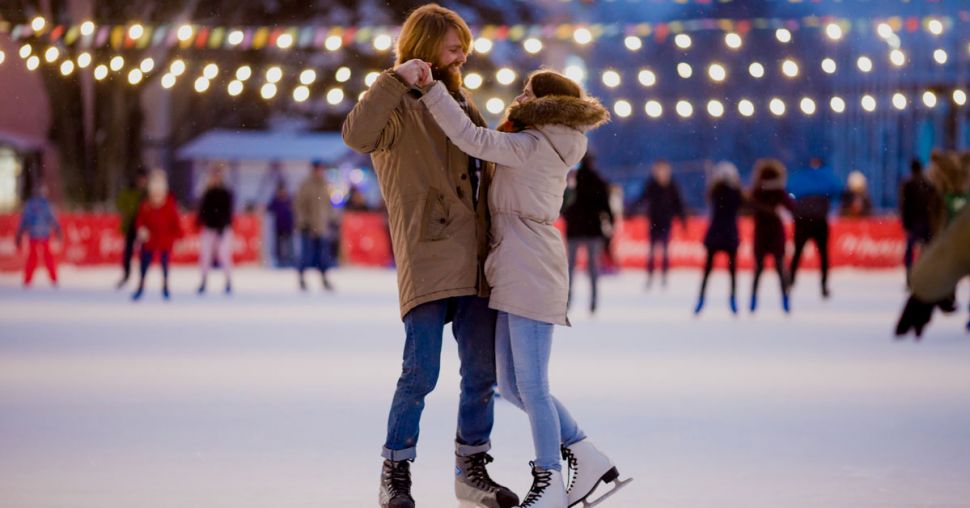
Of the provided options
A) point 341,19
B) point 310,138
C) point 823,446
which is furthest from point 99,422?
point 310,138

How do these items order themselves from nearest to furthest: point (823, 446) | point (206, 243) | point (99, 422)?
1. point (823, 446)
2. point (99, 422)
3. point (206, 243)

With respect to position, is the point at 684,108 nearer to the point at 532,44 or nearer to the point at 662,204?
the point at 532,44

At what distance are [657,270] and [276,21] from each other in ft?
30.2

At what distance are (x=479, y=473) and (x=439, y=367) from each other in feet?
1.20

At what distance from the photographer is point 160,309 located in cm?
1457

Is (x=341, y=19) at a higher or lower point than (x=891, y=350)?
higher

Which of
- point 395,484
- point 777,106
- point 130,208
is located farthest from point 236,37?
point 395,484

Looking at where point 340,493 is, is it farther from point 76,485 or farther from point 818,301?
point 818,301

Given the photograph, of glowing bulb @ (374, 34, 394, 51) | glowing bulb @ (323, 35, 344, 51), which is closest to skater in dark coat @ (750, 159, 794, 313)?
glowing bulb @ (374, 34, 394, 51)

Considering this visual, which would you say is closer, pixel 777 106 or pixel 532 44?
pixel 777 106

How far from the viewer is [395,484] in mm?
4730

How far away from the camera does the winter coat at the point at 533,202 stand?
467 centimetres

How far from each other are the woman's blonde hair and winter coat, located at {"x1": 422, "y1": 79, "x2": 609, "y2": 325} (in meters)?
0.30

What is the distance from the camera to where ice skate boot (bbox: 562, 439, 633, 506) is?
15.7ft
